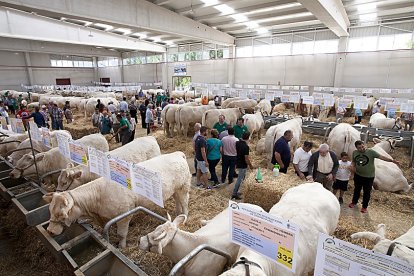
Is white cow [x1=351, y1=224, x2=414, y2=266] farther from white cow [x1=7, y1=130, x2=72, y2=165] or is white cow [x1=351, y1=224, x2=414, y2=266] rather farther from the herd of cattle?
white cow [x1=7, y1=130, x2=72, y2=165]

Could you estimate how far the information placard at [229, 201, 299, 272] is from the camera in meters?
2.11

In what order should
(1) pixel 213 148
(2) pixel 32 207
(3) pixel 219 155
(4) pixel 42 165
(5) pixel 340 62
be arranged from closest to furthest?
(2) pixel 32 207 → (4) pixel 42 165 → (1) pixel 213 148 → (3) pixel 219 155 → (5) pixel 340 62

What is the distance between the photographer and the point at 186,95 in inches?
1118

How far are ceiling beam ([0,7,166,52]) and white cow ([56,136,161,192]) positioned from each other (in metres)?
16.0

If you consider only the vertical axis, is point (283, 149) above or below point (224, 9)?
below

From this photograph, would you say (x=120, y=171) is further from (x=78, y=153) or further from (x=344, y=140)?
(x=344, y=140)

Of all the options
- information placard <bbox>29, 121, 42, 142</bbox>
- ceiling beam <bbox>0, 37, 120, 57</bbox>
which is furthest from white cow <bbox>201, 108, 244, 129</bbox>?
ceiling beam <bbox>0, 37, 120, 57</bbox>

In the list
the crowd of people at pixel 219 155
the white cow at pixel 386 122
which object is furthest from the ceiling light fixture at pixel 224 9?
the crowd of people at pixel 219 155

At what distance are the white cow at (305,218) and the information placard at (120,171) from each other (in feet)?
6.22

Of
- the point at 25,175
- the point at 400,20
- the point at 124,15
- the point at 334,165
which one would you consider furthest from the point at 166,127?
the point at 400,20

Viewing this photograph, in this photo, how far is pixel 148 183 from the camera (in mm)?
3328

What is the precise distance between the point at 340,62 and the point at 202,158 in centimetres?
2047

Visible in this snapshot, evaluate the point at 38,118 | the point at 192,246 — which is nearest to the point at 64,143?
the point at 192,246

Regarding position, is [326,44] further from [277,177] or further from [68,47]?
[68,47]
